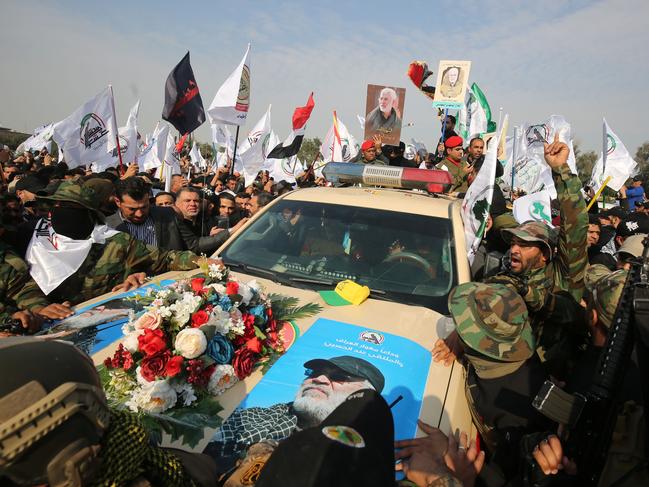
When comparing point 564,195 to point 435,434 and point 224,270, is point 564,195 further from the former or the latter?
point 224,270

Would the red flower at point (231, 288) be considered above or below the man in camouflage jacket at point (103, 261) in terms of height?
above

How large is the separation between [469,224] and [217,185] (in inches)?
343

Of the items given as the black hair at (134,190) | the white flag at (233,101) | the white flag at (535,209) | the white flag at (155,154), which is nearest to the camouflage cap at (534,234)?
the white flag at (535,209)

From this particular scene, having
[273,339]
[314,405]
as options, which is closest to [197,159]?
[273,339]

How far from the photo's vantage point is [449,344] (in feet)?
7.46

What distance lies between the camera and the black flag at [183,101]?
578 cm

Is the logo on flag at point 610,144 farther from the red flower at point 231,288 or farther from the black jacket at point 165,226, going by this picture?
the red flower at point 231,288

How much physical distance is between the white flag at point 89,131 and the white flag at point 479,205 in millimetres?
6216

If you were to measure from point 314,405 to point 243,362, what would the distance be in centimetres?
42

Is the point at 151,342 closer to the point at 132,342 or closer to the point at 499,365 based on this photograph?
the point at 132,342

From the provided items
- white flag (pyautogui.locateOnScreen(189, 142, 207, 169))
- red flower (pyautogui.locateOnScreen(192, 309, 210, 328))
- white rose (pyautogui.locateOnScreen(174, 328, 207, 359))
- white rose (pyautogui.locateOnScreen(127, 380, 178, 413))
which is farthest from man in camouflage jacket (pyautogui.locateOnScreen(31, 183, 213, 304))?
white flag (pyautogui.locateOnScreen(189, 142, 207, 169))

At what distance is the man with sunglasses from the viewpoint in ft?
5.32

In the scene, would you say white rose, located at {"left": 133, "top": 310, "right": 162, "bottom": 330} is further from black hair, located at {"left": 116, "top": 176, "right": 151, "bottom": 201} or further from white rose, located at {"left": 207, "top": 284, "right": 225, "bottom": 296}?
black hair, located at {"left": 116, "top": 176, "right": 151, "bottom": 201}

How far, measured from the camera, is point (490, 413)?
1990mm
